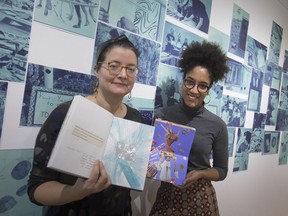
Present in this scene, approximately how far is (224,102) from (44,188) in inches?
62.7

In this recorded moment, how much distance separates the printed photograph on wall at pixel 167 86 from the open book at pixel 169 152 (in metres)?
0.42

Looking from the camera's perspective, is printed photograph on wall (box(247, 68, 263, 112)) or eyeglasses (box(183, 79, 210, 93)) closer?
eyeglasses (box(183, 79, 210, 93))

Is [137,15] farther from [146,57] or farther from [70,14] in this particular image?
[70,14]

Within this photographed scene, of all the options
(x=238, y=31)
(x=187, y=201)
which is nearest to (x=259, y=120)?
(x=238, y=31)

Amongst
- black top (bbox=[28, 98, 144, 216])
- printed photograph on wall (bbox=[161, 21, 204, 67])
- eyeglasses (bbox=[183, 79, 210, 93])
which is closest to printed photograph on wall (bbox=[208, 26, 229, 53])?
printed photograph on wall (bbox=[161, 21, 204, 67])

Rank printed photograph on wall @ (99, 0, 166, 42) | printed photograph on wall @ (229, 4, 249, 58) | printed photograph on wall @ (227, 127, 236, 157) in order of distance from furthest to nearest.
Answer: printed photograph on wall @ (227, 127, 236, 157) < printed photograph on wall @ (229, 4, 249, 58) < printed photograph on wall @ (99, 0, 166, 42)

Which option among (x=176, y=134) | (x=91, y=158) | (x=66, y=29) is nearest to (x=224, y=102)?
(x=176, y=134)

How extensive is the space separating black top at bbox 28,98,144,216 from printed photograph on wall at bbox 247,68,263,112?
157cm

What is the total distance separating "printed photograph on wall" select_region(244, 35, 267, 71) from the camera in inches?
90.4

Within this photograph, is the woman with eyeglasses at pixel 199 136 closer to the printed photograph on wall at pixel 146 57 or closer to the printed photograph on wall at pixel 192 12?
the printed photograph on wall at pixel 146 57

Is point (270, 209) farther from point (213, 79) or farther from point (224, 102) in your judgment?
point (213, 79)

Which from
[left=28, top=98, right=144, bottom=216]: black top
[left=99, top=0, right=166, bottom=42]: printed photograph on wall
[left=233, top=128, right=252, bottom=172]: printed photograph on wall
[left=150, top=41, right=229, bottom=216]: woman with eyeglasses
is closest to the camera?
[left=28, top=98, right=144, bottom=216]: black top

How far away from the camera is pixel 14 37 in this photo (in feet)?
3.21

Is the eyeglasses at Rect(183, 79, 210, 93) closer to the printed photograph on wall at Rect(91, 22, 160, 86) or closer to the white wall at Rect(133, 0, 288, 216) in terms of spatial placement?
the printed photograph on wall at Rect(91, 22, 160, 86)
